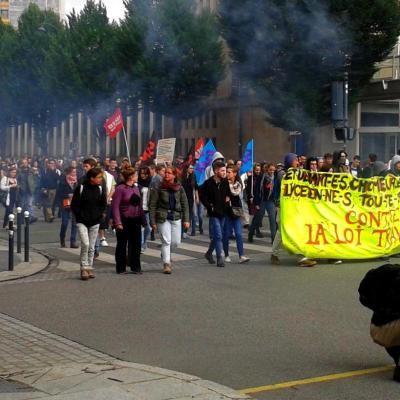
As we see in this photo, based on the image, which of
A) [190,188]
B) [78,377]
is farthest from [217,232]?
[78,377]

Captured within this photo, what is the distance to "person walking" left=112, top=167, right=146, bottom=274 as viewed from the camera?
1263 cm

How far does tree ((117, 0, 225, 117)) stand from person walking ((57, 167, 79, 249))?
15914 millimetres

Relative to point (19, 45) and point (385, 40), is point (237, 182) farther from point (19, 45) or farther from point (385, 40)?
point (19, 45)

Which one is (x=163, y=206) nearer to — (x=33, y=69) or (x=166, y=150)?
(x=166, y=150)

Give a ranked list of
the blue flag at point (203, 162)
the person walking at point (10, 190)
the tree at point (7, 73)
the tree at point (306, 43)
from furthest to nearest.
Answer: the tree at point (7, 73) → the tree at point (306, 43) → the person walking at point (10, 190) → the blue flag at point (203, 162)

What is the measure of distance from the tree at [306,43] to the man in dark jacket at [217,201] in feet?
44.4

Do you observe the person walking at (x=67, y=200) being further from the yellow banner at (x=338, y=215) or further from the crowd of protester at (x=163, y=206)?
the yellow banner at (x=338, y=215)

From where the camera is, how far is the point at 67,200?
16.7 m

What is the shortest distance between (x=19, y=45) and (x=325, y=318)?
48.0 meters

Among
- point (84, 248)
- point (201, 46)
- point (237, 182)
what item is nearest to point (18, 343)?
point (84, 248)

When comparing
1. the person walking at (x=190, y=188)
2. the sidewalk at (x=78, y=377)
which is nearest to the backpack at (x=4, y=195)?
the person walking at (x=190, y=188)

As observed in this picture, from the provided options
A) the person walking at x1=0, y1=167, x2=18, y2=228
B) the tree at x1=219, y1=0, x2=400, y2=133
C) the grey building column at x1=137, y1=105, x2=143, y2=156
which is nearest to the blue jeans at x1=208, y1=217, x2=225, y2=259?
the person walking at x1=0, y1=167, x2=18, y2=228

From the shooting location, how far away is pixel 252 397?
20.0 feet

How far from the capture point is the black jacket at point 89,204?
1210cm
